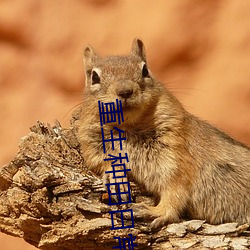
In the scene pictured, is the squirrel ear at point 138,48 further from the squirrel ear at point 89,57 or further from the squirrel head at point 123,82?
the squirrel ear at point 89,57

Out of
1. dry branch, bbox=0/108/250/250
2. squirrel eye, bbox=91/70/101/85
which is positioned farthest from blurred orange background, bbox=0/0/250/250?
dry branch, bbox=0/108/250/250

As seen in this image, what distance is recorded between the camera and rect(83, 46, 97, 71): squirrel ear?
1597mm

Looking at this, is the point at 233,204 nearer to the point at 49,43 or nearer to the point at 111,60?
the point at 111,60

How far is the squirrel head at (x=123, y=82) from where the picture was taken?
1.34 metres

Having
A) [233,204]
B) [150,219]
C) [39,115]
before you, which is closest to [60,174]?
[150,219]

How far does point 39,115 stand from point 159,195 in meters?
1.16

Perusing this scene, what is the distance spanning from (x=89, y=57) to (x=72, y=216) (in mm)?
520

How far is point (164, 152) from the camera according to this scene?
1453 millimetres

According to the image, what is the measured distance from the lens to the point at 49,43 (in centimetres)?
245

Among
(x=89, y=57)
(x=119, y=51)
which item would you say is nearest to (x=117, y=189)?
(x=89, y=57)

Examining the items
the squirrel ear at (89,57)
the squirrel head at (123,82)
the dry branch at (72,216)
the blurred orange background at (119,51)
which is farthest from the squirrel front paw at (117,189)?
the blurred orange background at (119,51)

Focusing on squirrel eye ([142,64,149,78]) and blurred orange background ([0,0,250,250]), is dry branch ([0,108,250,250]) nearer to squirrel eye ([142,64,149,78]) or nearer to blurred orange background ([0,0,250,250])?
squirrel eye ([142,64,149,78])

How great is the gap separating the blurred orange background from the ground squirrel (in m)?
0.79

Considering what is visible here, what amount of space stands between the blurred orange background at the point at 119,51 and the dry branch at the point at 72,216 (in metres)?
0.99
